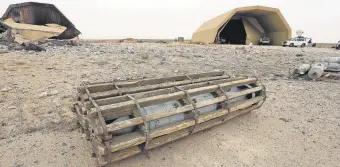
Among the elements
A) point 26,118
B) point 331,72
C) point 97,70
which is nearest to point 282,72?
point 331,72

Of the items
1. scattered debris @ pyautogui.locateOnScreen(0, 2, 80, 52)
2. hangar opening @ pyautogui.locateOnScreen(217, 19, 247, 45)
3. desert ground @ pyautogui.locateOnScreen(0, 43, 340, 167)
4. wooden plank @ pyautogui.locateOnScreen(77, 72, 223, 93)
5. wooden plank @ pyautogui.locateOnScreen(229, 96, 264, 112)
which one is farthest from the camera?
hangar opening @ pyautogui.locateOnScreen(217, 19, 247, 45)

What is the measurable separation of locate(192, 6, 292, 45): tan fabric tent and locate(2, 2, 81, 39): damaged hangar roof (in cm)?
1375

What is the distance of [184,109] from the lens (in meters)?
2.61

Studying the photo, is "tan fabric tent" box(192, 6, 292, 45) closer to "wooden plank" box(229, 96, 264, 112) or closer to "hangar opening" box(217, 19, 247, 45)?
"hangar opening" box(217, 19, 247, 45)

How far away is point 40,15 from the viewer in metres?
18.3

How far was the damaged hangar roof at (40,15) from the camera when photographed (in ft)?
56.6

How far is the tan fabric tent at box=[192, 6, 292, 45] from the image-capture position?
894 inches

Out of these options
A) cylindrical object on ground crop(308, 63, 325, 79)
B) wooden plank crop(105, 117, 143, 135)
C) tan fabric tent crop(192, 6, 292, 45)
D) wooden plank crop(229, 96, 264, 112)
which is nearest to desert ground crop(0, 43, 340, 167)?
wooden plank crop(229, 96, 264, 112)

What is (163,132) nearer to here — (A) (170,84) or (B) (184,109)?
(B) (184,109)

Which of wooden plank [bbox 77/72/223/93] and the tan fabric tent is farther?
the tan fabric tent

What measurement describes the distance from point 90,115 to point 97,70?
4376 millimetres

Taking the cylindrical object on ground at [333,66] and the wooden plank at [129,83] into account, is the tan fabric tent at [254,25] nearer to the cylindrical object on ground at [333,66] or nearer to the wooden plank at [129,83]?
the cylindrical object on ground at [333,66]

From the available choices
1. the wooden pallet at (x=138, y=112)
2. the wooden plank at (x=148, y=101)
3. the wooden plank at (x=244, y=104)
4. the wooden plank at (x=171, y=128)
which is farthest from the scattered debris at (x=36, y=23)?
the wooden plank at (x=244, y=104)

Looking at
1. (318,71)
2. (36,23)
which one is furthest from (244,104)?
(36,23)
